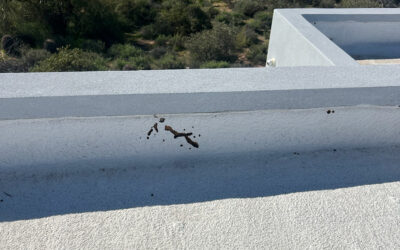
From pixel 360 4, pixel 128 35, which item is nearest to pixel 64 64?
pixel 128 35

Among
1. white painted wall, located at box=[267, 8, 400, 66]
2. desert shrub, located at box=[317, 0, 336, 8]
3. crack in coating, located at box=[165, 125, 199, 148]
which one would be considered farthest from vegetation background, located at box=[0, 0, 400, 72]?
crack in coating, located at box=[165, 125, 199, 148]

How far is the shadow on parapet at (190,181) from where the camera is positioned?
230cm

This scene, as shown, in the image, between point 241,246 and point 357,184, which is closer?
point 241,246

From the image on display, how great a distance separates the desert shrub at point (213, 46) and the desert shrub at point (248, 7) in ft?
12.6

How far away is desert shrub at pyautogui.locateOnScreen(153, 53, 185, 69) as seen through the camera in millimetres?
8836

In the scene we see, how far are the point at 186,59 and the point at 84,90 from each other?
756 centimetres

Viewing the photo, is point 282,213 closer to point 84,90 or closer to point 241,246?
point 241,246

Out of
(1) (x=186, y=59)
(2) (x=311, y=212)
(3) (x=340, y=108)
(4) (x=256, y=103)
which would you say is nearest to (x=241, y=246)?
(2) (x=311, y=212)

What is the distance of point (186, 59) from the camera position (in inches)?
378

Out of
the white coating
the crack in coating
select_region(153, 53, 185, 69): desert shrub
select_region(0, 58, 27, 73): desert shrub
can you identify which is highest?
the white coating

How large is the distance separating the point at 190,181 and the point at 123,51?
751 cm

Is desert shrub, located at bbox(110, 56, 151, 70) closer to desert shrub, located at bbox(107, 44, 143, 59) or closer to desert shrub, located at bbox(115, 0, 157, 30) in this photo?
desert shrub, located at bbox(107, 44, 143, 59)

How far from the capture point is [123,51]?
9.41m

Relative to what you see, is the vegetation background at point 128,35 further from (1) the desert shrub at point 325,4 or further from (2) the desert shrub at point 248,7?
(1) the desert shrub at point 325,4
